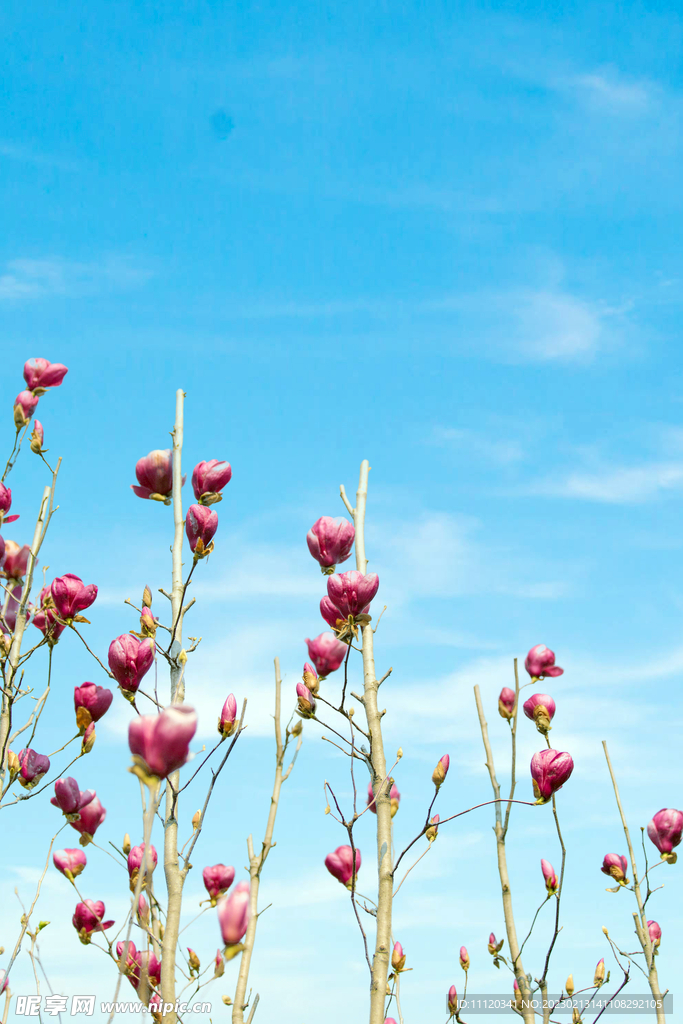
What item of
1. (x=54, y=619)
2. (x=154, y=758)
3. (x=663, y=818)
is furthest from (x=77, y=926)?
(x=663, y=818)

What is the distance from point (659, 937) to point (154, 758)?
13.7 ft

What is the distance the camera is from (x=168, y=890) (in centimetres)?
274

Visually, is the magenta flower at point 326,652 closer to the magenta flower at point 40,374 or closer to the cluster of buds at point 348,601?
the cluster of buds at point 348,601

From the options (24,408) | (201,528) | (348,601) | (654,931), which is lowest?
(654,931)

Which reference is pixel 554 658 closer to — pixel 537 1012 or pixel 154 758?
pixel 537 1012

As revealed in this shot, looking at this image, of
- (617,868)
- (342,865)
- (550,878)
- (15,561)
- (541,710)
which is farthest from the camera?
(617,868)

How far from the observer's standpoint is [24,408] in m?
4.18

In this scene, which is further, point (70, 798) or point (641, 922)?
point (641, 922)

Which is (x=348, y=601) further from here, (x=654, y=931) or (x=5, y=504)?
(x=654, y=931)

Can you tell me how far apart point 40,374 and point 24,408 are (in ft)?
0.69

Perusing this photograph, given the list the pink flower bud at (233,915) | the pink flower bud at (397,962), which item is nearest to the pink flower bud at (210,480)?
the pink flower bud at (233,915)

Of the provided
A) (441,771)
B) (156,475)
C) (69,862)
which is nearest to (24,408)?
(156,475)

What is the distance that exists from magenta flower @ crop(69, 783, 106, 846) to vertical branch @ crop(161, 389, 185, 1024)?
0.23m

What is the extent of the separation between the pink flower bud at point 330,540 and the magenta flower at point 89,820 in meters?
1.10
